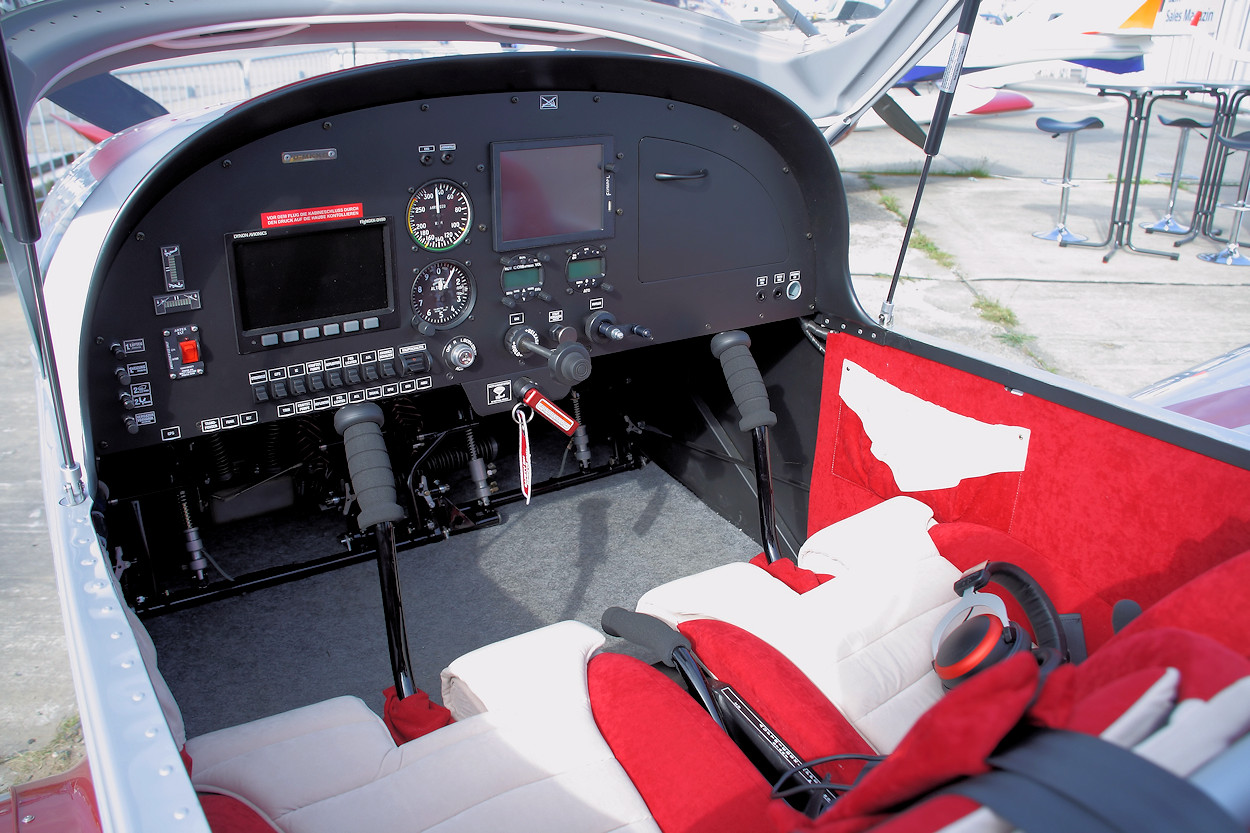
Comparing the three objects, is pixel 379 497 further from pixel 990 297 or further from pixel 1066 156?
pixel 1066 156

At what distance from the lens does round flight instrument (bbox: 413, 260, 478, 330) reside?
1.93m

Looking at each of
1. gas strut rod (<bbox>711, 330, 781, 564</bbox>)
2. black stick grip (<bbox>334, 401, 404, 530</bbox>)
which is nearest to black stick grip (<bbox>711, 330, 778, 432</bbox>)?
gas strut rod (<bbox>711, 330, 781, 564</bbox>)

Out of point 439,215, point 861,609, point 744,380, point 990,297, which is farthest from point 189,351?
point 990,297

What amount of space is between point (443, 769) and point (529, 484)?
2.87ft

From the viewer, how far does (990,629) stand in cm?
142

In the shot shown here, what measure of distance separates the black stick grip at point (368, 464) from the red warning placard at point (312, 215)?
0.40 meters

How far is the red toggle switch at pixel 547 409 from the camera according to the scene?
1938 millimetres

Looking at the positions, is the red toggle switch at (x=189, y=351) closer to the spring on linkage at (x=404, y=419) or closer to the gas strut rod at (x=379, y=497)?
the gas strut rod at (x=379, y=497)

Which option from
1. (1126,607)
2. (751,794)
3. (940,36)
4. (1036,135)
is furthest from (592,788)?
(1036,135)

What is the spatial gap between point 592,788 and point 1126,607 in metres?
0.88

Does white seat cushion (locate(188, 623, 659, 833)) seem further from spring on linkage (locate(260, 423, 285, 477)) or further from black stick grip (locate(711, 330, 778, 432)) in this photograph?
spring on linkage (locate(260, 423, 285, 477))

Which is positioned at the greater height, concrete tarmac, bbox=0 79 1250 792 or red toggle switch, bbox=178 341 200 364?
red toggle switch, bbox=178 341 200 364

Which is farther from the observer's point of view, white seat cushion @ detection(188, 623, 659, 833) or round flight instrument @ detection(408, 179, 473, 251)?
round flight instrument @ detection(408, 179, 473, 251)

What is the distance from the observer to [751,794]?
1.23m
